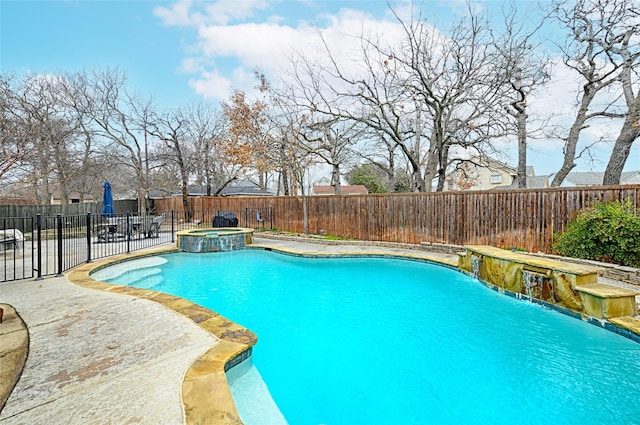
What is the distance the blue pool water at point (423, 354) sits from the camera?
2605mm

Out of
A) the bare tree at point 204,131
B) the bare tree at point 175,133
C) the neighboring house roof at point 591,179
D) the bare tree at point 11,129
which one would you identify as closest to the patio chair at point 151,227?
the bare tree at point 11,129

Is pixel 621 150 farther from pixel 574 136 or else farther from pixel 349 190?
pixel 349 190

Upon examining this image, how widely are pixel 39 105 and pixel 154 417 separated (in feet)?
57.1

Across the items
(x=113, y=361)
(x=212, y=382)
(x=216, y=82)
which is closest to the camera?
(x=212, y=382)

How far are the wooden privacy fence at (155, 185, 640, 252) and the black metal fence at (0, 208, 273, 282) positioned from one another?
379 cm

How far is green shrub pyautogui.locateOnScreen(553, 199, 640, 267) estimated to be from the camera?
Answer: 543 centimetres

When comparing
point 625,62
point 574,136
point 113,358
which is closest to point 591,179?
point 574,136

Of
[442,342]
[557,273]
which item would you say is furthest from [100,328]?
[557,273]

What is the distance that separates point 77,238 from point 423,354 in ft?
35.1

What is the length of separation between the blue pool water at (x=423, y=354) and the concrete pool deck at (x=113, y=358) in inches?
29.2

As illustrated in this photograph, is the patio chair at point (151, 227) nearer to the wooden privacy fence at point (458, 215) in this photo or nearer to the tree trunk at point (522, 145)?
the wooden privacy fence at point (458, 215)

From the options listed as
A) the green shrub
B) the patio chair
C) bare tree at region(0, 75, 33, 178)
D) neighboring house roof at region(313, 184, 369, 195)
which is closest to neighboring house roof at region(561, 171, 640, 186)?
neighboring house roof at region(313, 184, 369, 195)

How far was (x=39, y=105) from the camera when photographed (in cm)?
1363

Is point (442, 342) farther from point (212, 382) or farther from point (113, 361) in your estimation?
point (113, 361)
